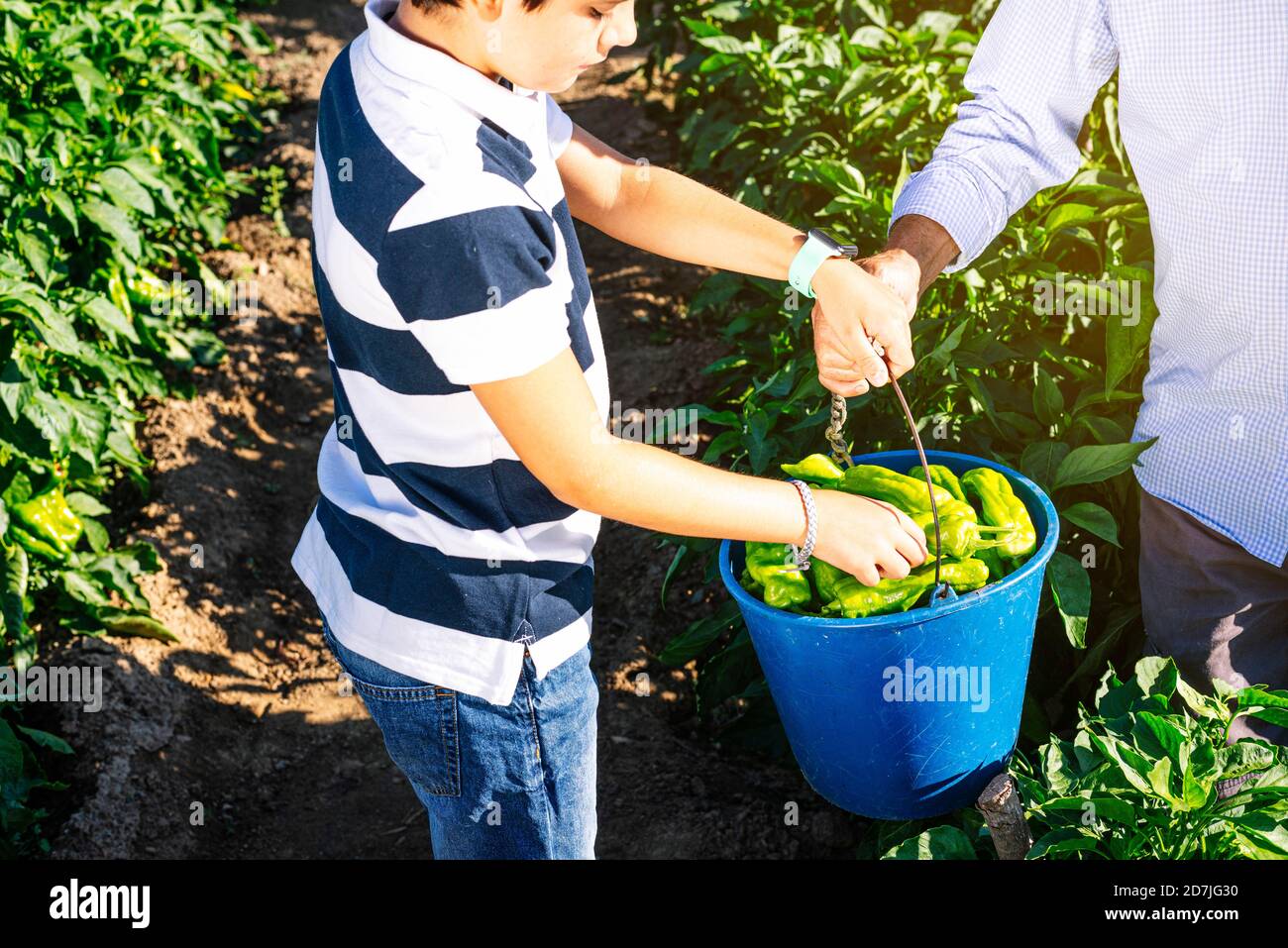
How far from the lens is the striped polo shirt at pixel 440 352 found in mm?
1474

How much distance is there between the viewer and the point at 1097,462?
2291 mm

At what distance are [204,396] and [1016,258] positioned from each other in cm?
293

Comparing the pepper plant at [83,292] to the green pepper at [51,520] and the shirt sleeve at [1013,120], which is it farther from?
the shirt sleeve at [1013,120]

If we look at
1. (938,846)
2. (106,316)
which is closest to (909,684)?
(938,846)

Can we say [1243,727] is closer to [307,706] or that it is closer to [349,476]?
[349,476]

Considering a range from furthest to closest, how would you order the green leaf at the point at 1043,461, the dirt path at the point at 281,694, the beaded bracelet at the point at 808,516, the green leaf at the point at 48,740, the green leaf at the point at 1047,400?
the dirt path at the point at 281,694 < the green leaf at the point at 48,740 < the green leaf at the point at 1047,400 < the green leaf at the point at 1043,461 < the beaded bracelet at the point at 808,516

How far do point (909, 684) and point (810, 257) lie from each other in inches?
27.1

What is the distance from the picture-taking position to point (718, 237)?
2.04m

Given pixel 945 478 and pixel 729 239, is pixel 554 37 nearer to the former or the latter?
pixel 729 239

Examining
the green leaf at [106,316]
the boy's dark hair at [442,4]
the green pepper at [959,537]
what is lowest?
the green pepper at [959,537]

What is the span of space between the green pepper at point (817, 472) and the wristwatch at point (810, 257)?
0.28 metres

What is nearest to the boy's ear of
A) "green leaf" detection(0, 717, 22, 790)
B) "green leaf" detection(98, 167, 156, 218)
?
"green leaf" detection(0, 717, 22, 790)

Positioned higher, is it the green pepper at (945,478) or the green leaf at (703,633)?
the green pepper at (945,478)

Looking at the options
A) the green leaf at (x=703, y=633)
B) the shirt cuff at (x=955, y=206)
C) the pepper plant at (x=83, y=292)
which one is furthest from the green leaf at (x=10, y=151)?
the shirt cuff at (x=955, y=206)
